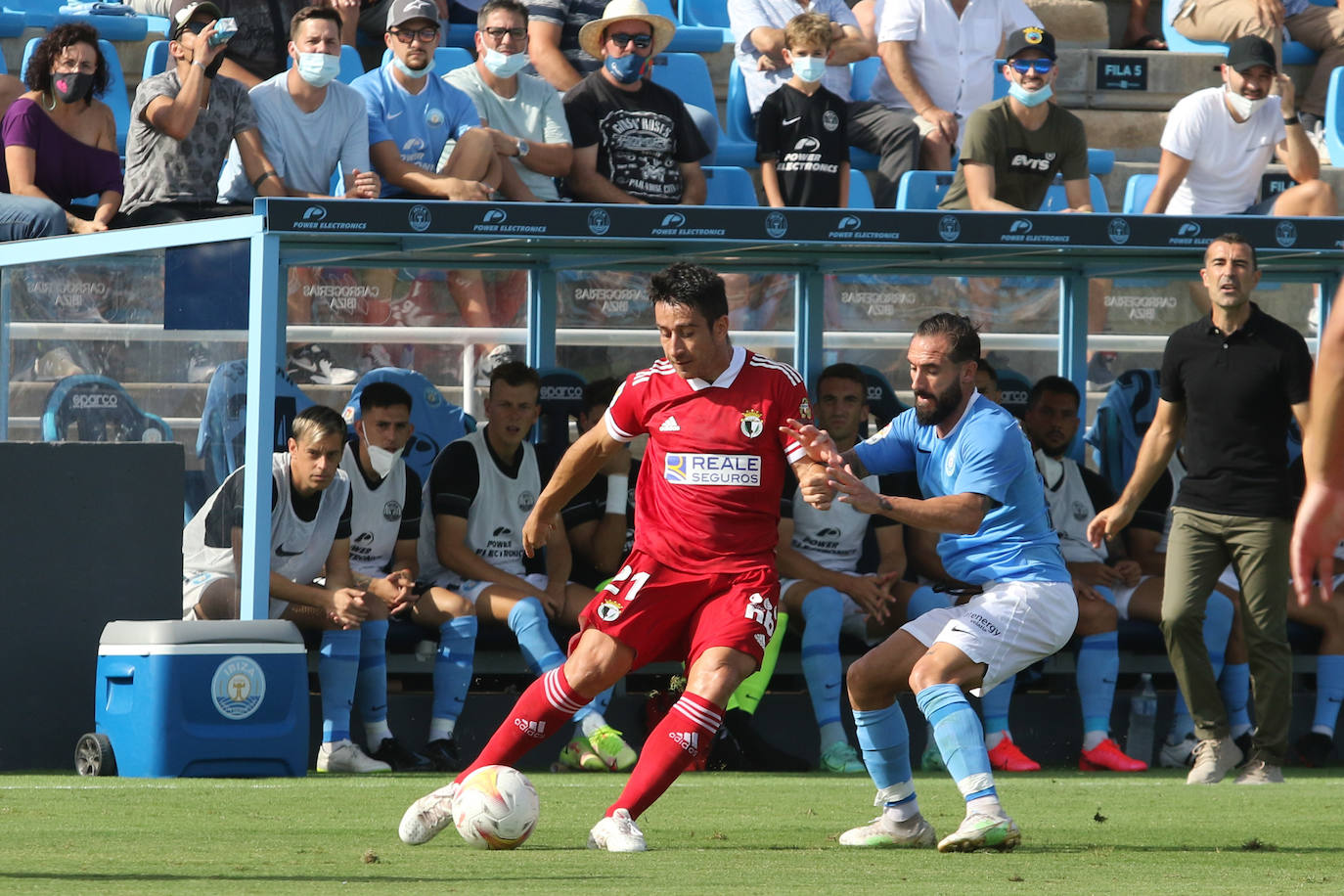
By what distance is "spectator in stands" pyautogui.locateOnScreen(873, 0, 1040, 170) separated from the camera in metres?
12.8

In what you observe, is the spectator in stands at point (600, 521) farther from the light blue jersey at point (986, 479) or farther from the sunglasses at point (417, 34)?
the light blue jersey at point (986, 479)

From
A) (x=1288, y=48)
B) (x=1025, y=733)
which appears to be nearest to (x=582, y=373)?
(x=1025, y=733)

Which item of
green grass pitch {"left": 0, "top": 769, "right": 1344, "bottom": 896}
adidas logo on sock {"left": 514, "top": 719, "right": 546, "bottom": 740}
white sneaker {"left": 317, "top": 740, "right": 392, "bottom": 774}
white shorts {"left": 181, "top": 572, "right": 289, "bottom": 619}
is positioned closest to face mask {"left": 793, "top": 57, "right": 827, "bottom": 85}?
green grass pitch {"left": 0, "top": 769, "right": 1344, "bottom": 896}

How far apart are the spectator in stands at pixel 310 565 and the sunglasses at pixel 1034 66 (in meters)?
4.35

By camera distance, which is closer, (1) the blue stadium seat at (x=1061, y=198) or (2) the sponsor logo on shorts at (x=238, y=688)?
(2) the sponsor logo on shorts at (x=238, y=688)

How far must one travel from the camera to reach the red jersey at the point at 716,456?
21.1ft

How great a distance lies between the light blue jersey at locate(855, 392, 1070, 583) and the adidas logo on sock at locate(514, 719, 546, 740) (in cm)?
146

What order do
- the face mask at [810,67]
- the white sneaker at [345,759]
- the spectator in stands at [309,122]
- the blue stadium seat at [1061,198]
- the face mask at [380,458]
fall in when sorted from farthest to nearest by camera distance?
the blue stadium seat at [1061,198] < the face mask at [810,67] < the spectator in stands at [309,122] < the face mask at [380,458] < the white sneaker at [345,759]

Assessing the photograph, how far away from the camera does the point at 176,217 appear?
967 centimetres

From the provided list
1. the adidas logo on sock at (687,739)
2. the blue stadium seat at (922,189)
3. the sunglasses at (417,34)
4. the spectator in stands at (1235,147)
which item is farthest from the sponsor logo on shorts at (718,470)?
the spectator in stands at (1235,147)

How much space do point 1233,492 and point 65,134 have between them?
6012 mm

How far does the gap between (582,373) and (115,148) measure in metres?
2.70

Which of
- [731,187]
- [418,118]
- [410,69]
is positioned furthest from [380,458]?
[731,187]

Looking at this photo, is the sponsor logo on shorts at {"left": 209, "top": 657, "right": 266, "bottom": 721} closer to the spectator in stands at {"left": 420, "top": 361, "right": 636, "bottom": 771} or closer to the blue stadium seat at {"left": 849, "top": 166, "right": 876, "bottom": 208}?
the spectator in stands at {"left": 420, "top": 361, "right": 636, "bottom": 771}
